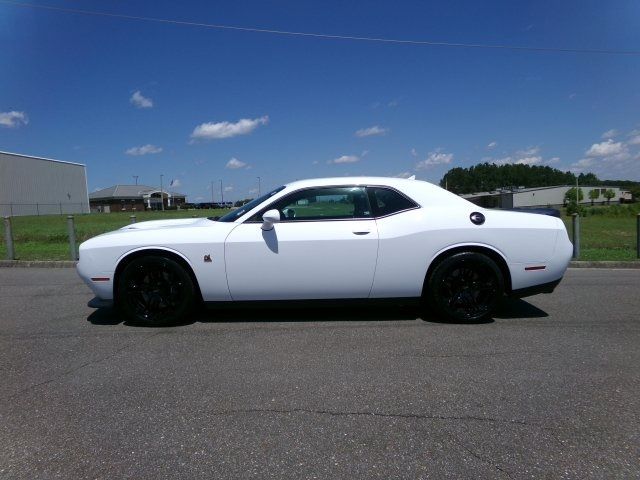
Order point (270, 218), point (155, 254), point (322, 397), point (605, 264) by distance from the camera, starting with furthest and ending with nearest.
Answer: point (605, 264), point (155, 254), point (270, 218), point (322, 397)

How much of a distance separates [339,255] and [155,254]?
1.79m

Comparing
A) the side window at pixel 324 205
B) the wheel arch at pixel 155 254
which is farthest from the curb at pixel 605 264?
the wheel arch at pixel 155 254

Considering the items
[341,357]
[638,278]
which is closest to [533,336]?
[341,357]

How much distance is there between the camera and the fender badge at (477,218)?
446 cm

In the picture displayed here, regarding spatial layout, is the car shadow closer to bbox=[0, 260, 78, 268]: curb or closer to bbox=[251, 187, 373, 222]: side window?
bbox=[251, 187, 373, 222]: side window

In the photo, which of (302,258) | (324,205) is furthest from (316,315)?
(324,205)

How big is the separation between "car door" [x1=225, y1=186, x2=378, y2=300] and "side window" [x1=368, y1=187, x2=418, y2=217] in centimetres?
18

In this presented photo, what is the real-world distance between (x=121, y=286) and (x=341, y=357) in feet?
7.61

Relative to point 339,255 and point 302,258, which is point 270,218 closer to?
point 302,258

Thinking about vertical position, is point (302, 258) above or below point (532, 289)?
above

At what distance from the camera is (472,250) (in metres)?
4.48

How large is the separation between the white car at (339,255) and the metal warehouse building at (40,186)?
61.1m

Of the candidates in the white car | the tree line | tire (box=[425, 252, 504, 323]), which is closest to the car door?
the white car

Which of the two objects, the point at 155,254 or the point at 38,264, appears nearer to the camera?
the point at 155,254
